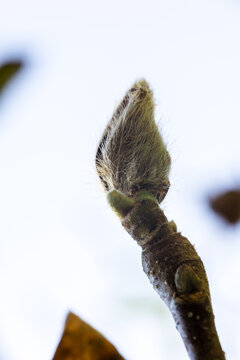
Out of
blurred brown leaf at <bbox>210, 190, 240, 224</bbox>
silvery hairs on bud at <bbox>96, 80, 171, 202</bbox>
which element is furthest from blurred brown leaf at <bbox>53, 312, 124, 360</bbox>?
blurred brown leaf at <bbox>210, 190, 240, 224</bbox>

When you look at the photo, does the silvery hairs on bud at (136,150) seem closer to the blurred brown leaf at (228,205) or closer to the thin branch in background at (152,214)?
the thin branch in background at (152,214)

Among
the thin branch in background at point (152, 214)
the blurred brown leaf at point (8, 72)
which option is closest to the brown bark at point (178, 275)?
the thin branch in background at point (152, 214)

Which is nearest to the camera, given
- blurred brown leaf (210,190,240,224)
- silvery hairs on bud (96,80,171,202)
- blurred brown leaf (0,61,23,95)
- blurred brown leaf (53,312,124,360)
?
blurred brown leaf (0,61,23,95)

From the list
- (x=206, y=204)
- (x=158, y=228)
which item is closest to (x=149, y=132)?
(x=158, y=228)

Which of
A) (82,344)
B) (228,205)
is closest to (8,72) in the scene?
(82,344)

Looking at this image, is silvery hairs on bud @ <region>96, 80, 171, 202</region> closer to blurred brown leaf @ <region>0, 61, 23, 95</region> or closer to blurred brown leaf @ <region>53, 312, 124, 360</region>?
blurred brown leaf @ <region>53, 312, 124, 360</region>

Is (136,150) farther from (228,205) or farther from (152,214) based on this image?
(228,205)
